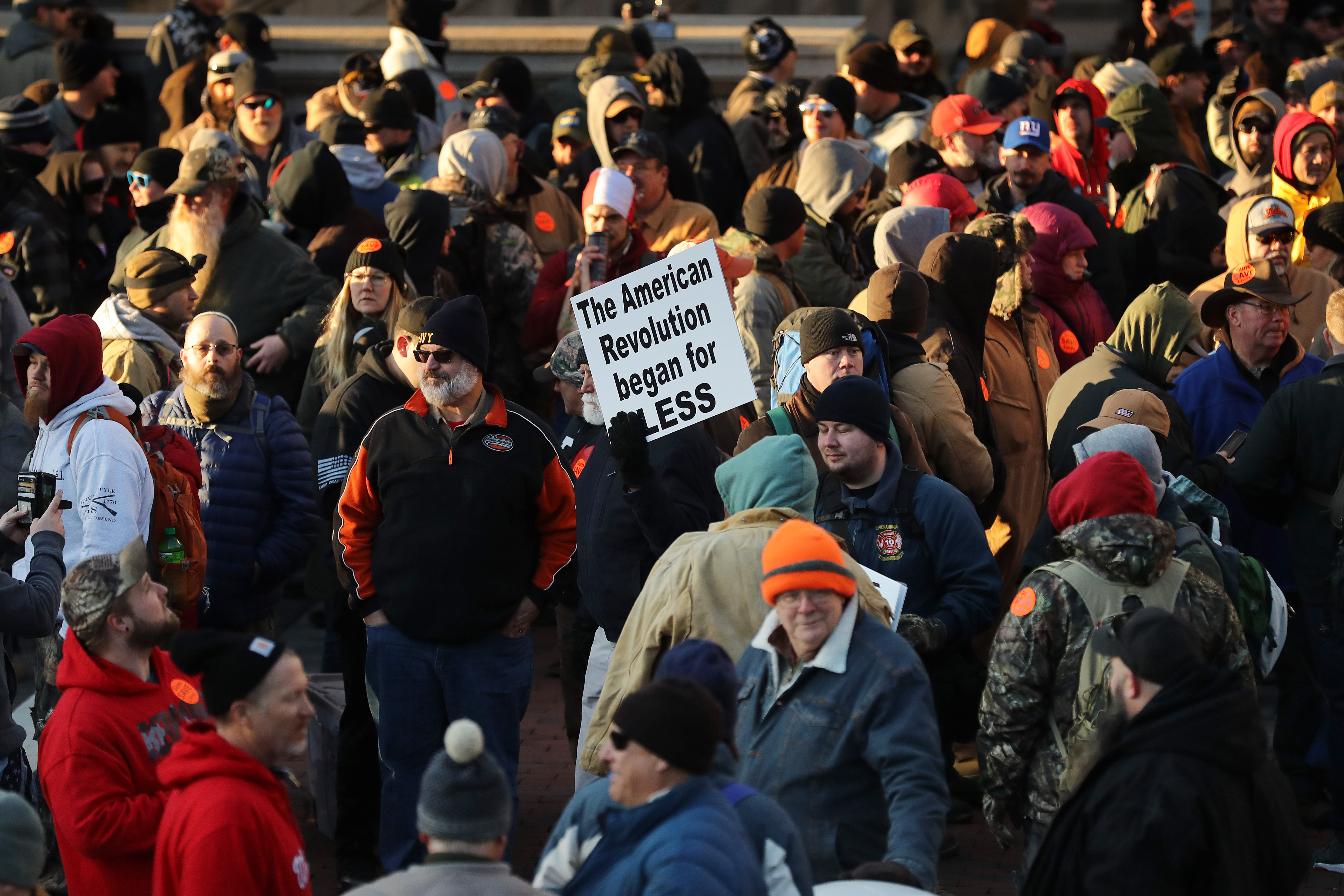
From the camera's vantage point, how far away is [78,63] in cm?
1260

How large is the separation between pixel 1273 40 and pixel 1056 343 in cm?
1021

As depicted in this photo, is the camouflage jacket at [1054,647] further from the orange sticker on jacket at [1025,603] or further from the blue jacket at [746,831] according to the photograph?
the blue jacket at [746,831]

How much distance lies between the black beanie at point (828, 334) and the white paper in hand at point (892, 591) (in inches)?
48.4

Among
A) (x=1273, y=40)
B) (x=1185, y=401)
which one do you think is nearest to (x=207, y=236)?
(x=1185, y=401)

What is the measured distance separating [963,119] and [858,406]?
5.86 metres

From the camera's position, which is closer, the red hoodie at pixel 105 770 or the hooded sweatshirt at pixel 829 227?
the red hoodie at pixel 105 770

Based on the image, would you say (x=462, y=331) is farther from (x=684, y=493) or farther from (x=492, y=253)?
(x=492, y=253)

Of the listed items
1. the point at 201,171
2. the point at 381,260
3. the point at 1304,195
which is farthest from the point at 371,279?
the point at 1304,195

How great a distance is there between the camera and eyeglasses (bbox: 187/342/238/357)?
22.3 feet

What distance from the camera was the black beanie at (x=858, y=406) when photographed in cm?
559

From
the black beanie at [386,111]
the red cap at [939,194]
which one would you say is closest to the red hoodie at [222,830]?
the red cap at [939,194]

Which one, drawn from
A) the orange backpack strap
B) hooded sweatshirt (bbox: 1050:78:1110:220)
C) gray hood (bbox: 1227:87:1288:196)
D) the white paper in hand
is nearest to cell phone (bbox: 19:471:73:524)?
the orange backpack strap

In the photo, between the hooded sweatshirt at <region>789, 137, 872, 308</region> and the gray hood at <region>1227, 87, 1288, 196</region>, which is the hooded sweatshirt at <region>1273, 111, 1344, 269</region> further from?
the hooded sweatshirt at <region>789, 137, 872, 308</region>

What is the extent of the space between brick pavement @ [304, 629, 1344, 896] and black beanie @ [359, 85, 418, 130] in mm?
4302
